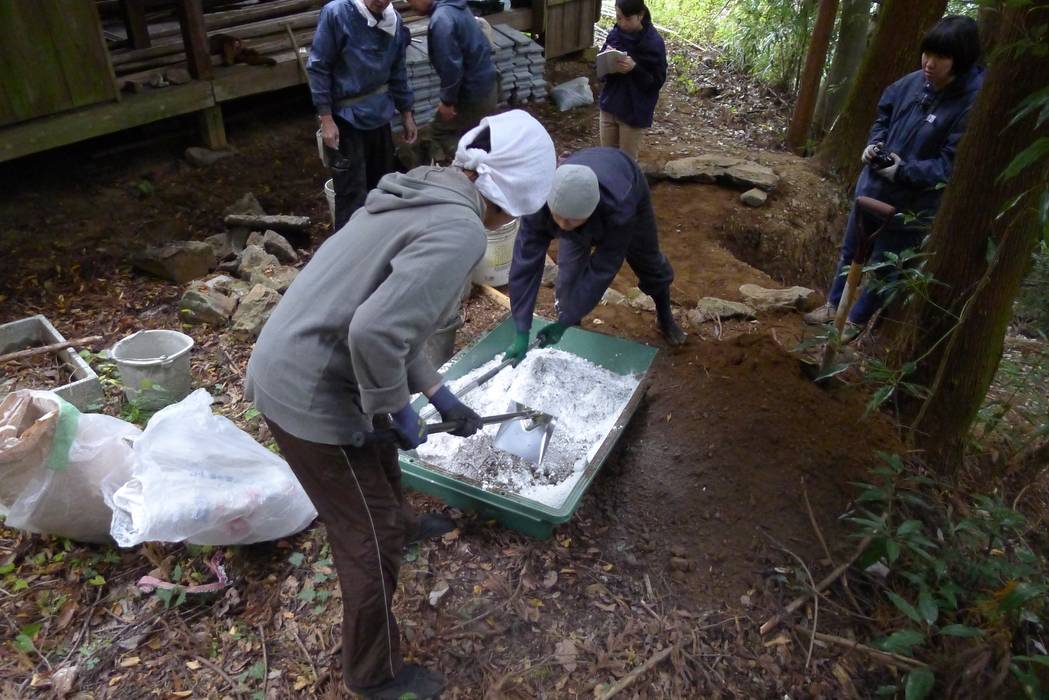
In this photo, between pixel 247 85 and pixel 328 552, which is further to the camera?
pixel 247 85

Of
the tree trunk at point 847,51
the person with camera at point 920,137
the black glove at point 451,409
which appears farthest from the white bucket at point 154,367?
the tree trunk at point 847,51

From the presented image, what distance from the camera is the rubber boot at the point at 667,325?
12.3 ft

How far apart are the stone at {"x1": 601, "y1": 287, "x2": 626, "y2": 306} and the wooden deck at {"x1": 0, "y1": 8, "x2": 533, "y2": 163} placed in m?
3.34

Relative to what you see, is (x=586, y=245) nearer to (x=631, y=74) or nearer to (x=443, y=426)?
(x=443, y=426)

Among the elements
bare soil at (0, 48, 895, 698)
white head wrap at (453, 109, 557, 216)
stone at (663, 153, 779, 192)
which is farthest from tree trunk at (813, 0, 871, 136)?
white head wrap at (453, 109, 557, 216)

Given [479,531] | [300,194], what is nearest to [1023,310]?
[479,531]

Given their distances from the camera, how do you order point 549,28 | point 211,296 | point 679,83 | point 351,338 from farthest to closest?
point 679,83 < point 549,28 < point 211,296 < point 351,338

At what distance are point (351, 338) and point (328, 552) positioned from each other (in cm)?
133

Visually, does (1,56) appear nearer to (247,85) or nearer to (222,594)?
(247,85)

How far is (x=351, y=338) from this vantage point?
1.61 meters

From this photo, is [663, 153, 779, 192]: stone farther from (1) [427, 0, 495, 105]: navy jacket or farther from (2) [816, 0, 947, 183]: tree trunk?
(1) [427, 0, 495, 105]: navy jacket

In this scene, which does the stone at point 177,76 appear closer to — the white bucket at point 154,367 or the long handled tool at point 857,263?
the white bucket at point 154,367

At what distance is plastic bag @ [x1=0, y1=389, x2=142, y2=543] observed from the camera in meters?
2.35

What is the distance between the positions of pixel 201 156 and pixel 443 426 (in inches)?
173
